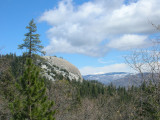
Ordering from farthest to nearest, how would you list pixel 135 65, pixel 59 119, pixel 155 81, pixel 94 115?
1. pixel 94 115
2. pixel 59 119
3. pixel 135 65
4. pixel 155 81

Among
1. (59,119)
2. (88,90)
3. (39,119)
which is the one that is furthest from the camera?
(88,90)

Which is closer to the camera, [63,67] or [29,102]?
[29,102]

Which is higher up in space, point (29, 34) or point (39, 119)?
point (29, 34)

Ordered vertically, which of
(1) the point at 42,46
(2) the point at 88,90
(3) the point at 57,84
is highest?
(1) the point at 42,46

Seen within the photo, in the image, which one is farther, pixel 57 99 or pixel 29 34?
pixel 29 34

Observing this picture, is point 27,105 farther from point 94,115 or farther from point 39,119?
point 94,115

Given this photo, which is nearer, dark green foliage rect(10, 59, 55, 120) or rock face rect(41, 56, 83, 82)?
dark green foliage rect(10, 59, 55, 120)

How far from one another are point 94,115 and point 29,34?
1680 cm

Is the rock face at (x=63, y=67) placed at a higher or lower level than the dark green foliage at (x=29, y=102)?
higher

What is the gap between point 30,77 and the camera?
36.0 feet

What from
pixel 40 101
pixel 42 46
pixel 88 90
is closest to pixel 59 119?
pixel 40 101

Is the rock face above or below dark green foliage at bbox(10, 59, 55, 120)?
above

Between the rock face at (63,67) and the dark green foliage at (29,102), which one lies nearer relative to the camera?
the dark green foliage at (29,102)

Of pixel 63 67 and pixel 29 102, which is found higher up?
pixel 63 67
